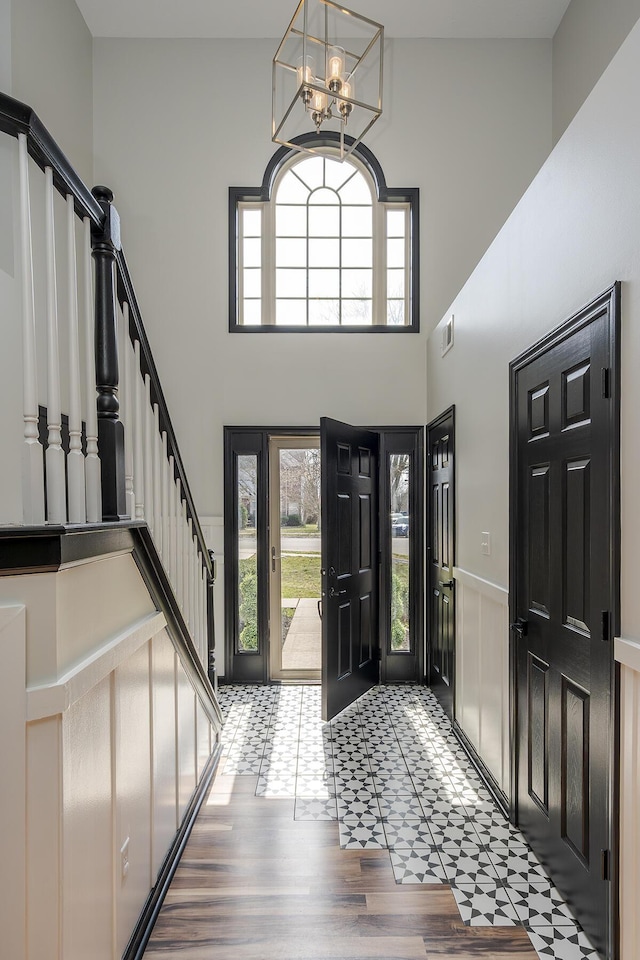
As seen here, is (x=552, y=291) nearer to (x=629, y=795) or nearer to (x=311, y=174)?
(x=629, y=795)

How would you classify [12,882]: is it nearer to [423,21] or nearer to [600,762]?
[600,762]

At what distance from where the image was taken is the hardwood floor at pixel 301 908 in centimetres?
191

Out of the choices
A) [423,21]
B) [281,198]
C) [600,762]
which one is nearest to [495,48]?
[423,21]

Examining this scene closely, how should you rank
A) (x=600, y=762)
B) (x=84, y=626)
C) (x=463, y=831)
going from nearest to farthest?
1. (x=84, y=626)
2. (x=600, y=762)
3. (x=463, y=831)

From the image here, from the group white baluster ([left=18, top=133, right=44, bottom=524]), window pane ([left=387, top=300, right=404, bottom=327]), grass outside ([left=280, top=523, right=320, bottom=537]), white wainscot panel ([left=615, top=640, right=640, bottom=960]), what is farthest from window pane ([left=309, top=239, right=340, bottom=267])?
white wainscot panel ([left=615, top=640, right=640, bottom=960])

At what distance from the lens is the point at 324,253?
5.03 meters

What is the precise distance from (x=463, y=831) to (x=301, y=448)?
303 centimetres

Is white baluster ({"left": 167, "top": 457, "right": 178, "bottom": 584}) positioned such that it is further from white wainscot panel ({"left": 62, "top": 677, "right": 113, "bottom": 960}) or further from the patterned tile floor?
the patterned tile floor

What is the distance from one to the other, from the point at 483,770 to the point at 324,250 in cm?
400

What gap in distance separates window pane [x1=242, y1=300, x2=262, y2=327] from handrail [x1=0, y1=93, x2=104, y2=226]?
3146 mm

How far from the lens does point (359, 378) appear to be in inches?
191

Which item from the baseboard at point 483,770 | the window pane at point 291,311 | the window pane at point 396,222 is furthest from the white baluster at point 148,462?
the window pane at point 396,222

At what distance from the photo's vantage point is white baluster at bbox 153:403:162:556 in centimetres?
245

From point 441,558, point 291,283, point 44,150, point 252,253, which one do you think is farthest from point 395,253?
point 44,150
